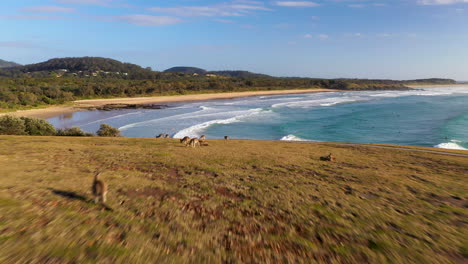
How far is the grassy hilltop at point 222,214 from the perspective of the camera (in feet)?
17.3

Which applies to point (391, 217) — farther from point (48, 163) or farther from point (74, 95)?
point (74, 95)

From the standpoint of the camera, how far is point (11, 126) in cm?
2577

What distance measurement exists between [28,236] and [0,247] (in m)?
0.48

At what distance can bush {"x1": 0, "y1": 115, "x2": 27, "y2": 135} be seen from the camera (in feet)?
83.4

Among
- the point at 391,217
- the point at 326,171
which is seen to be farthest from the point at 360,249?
the point at 326,171

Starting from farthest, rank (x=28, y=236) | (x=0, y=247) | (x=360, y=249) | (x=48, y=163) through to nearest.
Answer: (x=48, y=163), (x=360, y=249), (x=28, y=236), (x=0, y=247)

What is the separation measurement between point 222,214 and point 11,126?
2717cm

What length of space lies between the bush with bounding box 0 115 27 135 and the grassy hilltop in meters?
16.1

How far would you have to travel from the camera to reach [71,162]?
473 inches

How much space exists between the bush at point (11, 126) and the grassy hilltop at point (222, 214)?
1614 centimetres

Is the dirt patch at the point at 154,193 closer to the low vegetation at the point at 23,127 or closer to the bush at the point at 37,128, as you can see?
the low vegetation at the point at 23,127

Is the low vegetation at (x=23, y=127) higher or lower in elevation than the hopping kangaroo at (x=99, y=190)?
lower

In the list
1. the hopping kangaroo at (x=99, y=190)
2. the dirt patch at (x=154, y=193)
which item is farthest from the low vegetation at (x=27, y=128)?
the hopping kangaroo at (x=99, y=190)

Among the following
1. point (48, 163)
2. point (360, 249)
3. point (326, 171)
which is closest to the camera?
point (360, 249)
